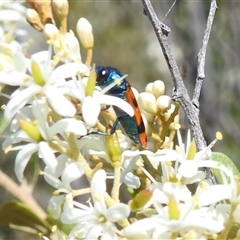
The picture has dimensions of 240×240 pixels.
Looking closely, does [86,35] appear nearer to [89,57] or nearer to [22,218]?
[89,57]

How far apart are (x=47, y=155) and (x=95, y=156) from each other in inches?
7.0

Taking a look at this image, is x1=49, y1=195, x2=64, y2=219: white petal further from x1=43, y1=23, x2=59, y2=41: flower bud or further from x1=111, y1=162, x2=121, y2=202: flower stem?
x1=43, y1=23, x2=59, y2=41: flower bud

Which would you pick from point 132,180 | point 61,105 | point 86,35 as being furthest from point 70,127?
point 86,35

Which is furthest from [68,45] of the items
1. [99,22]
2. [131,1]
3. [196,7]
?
[99,22]

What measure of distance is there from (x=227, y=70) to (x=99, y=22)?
230 centimetres

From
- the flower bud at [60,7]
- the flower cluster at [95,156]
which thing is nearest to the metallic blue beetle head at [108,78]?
the flower cluster at [95,156]

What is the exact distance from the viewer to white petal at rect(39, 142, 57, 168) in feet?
3.55

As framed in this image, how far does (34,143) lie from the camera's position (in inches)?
45.1

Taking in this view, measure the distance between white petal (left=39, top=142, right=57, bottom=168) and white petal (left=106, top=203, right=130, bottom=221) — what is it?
0.14 m

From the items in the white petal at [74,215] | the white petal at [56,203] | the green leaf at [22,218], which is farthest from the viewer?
the green leaf at [22,218]

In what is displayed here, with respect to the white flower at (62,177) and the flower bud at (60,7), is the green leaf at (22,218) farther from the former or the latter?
the flower bud at (60,7)

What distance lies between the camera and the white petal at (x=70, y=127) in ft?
3.53

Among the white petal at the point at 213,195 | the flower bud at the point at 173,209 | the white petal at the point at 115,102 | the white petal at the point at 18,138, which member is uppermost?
the white petal at the point at 115,102

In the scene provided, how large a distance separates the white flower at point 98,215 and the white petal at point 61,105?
0.43 feet
